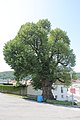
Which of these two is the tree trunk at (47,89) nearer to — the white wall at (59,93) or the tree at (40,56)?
the tree at (40,56)

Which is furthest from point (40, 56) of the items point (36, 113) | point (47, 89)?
point (36, 113)

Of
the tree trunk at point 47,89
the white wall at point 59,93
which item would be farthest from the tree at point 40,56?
the white wall at point 59,93

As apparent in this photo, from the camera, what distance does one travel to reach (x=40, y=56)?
3903cm

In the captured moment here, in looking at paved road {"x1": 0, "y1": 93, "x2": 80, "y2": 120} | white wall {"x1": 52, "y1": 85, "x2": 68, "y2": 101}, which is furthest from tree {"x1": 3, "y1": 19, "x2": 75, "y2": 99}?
white wall {"x1": 52, "y1": 85, "x2": 68, "y2": 101}

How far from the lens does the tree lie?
38188 mm

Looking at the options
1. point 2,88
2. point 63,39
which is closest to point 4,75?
point 2,88

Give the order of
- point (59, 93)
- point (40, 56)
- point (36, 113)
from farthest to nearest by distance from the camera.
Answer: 1. point (59, 93)
2. point (40, 56)
3. point (36, 113)

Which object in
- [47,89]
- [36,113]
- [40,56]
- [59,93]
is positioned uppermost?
[40,56]

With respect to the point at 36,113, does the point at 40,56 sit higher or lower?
higher

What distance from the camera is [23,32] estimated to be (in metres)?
39.6

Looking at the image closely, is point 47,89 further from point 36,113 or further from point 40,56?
point 36,113

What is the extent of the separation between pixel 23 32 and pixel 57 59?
7135 mm

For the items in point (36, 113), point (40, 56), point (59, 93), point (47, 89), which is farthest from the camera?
point (59, 93)

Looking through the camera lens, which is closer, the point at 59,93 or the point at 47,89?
the point at 47,89
